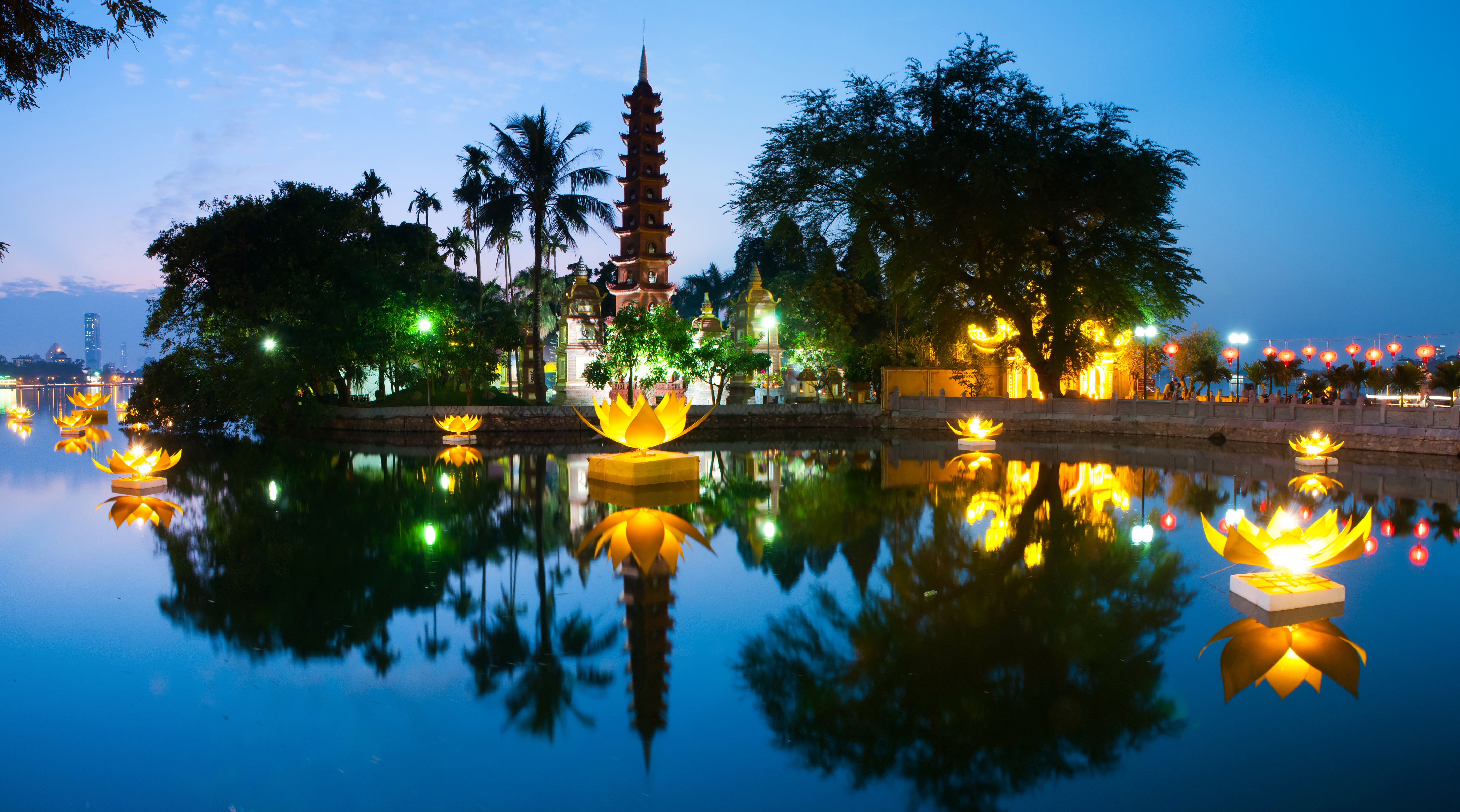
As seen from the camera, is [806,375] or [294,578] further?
[806,375]

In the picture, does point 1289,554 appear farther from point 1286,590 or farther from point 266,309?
point 266,309

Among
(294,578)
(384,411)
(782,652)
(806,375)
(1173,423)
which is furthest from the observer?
(806,375)

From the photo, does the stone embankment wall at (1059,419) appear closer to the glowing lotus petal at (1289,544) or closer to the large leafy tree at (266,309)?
the large leafy tree at (266,309)

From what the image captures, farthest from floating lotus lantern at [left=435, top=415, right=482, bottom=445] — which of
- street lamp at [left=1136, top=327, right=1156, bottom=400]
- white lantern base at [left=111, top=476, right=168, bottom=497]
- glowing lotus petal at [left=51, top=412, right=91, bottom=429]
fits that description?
street lamp at [left=1136, top=327, right=1156, bottom=400]

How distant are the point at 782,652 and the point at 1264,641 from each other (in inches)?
135

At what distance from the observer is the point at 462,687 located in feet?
16.9

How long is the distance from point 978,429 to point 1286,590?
15.0 m

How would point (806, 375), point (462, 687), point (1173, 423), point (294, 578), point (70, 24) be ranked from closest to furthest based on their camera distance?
point (462, 687)
point (294, 578)
point (70, 24)
point (1173, 423)
point (806, 375)

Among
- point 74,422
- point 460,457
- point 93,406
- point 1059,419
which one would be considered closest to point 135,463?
point 460,457

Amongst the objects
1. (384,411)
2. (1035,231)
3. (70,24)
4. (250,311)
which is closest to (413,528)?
(70,24)

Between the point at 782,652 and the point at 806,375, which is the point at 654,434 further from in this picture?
the point at 806,375

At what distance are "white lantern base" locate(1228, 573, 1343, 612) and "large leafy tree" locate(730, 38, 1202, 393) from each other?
753 inches

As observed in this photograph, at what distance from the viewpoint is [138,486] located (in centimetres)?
1303

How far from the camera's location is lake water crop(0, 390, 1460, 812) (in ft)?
13.3
